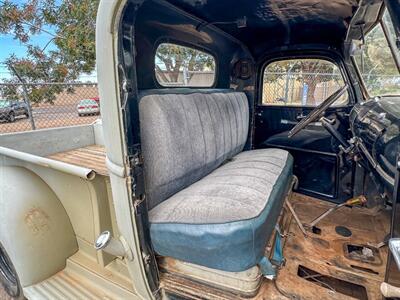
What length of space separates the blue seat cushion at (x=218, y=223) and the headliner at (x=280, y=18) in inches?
43.4

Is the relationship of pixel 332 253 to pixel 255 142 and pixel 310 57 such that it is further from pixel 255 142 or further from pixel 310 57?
pixel 310 57

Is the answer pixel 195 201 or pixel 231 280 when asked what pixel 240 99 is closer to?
pixel 195 201

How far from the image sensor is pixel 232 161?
2178mm

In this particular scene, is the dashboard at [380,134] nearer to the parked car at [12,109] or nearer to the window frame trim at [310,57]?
the window frame trim at [310,57]

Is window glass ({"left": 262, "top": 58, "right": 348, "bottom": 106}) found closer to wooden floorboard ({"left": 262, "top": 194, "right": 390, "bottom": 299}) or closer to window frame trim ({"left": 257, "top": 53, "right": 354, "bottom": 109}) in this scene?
window frame trim ({"left": 257, "top": 53, "right": 354, "bottom": 109})

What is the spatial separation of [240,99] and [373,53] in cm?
106

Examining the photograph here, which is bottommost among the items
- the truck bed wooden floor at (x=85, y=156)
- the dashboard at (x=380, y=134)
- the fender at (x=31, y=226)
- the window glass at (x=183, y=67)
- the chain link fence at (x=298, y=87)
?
the fender at (x=31, y=226)

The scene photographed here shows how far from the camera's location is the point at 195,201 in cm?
133

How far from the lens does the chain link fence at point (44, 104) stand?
540 cm

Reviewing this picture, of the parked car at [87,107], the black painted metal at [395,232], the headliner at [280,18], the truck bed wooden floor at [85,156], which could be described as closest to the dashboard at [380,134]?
the black painted metal at [395,232]

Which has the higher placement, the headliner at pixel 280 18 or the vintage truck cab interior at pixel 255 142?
the headliner at pixel 280 18

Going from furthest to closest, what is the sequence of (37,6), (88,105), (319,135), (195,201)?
(37,6), (88,105), (319,135), (195,201)

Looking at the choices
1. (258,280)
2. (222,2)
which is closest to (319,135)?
(222,2)

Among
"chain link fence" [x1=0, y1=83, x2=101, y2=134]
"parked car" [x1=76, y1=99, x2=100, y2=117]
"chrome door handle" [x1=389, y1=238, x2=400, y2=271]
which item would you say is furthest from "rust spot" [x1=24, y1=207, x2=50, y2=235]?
"parked car" [x1=76, y1=99, x2=100, y2=117]
